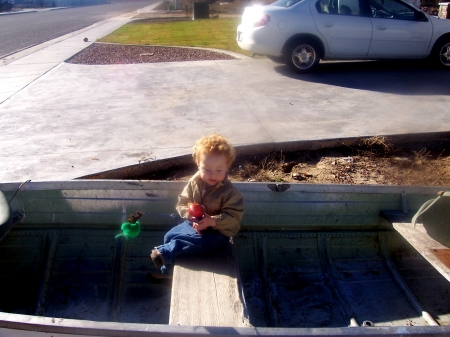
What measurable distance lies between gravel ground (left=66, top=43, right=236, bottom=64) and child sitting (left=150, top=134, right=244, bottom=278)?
10.1 metres

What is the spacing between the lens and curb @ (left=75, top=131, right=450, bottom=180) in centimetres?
562

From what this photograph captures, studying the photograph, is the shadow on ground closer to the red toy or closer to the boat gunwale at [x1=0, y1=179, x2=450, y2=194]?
the boat gunwale at [x1=0, y1=179, x2=450, y2=194]

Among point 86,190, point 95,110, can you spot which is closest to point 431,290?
point 86,190

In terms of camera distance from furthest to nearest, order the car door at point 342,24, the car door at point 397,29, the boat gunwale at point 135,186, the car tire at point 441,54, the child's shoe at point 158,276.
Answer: the car tire at point 441,54 → the car door at point 397,29 → the car door at point 342,24 → the boat gunwale at point 135,186 → the child's shoe at point 158,276

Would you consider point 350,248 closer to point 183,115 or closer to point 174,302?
point 174,302

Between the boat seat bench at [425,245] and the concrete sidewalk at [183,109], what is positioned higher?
the boat seat bench at [425,245]

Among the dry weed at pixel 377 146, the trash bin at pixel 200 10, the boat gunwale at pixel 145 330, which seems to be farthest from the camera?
the trash bin at pixel 200 10

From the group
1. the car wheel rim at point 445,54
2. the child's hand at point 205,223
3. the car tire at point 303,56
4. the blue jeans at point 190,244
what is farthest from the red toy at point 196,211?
the car wheel rim at point 445,54

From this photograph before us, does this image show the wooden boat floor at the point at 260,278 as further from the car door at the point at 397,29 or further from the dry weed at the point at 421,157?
the car door at the point at 397,29

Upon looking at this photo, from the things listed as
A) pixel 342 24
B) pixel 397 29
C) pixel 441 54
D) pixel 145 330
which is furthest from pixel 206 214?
pixel 441 54

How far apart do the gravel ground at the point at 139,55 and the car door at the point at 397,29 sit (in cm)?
408

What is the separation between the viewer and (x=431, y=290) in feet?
12.4

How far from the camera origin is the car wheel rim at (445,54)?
10.5m

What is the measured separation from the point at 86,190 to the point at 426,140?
468 centimetres
